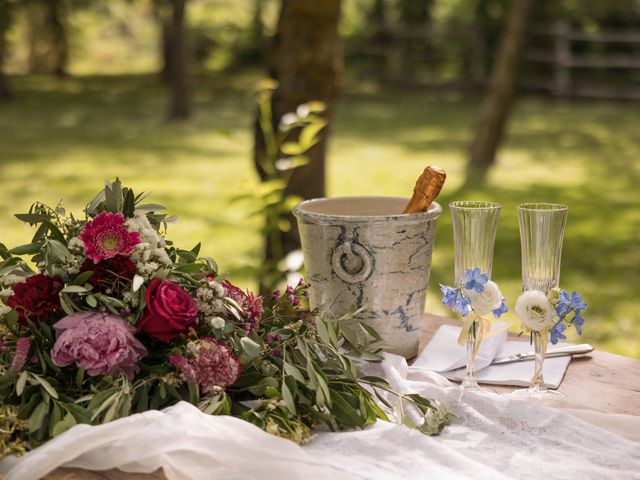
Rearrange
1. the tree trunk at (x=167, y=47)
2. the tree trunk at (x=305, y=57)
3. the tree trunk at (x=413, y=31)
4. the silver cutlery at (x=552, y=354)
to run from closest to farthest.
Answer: the silver cutlery at (x=552, y=354)
the tree trunk at (x=305, y=57)
the tree trunk at (x=167, y=47)
the tree trunk at (x=413, y=31)

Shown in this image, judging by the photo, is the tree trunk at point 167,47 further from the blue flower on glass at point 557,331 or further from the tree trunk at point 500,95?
the blue flower on glass at point 557,331

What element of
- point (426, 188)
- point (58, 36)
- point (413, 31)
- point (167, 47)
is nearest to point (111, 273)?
point (426, 188)

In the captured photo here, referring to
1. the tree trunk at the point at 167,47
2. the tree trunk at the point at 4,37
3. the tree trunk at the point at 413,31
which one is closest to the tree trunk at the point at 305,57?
the tree trunk at the point at 4,37

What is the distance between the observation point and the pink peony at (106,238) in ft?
3.74

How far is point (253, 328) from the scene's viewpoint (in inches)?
47.8

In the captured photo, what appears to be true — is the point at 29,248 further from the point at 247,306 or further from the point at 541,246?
the point at 541,246

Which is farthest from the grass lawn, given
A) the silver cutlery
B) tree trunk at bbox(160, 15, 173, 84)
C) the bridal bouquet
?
the bridal bouquet

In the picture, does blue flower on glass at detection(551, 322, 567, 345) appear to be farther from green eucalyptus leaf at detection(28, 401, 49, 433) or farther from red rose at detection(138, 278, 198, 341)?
green eucalyptus leaf at detection(28, 401, 49, 433)

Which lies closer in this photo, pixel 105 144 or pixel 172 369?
pixel 172 369

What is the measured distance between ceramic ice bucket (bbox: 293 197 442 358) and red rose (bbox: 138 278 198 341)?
10.2 inches

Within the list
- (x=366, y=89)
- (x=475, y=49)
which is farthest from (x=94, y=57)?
(x=475, y=49)

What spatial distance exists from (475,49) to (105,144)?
19.4ft

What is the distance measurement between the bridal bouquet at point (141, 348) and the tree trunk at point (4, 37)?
664 centimetres

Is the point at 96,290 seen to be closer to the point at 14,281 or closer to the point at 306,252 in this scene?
the point at 14,281
